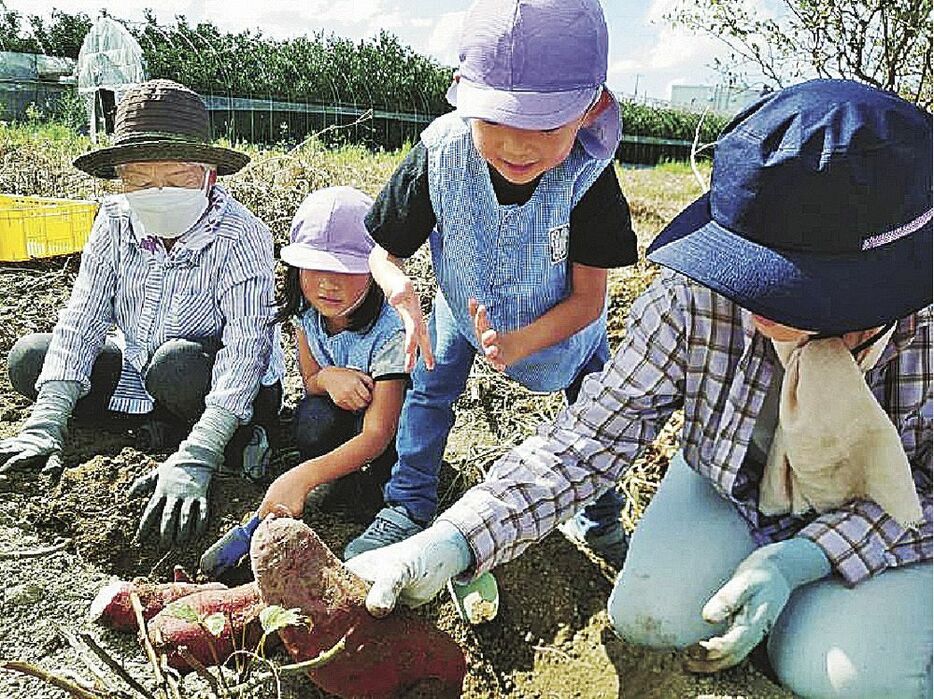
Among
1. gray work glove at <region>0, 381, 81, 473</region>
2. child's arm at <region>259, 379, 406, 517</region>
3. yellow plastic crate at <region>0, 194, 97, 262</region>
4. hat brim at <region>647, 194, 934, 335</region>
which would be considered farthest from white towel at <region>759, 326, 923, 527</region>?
yellow plastic crate at <region>0, 194, 97, 262</region>

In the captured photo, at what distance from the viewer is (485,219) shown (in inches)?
68.2

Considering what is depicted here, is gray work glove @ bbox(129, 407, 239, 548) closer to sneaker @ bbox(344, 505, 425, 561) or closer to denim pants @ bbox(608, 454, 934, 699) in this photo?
sneaker @ bbox(344, 505, 425, 561)

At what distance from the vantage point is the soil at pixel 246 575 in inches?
59.1

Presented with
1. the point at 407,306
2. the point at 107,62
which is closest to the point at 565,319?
the point at 407,306

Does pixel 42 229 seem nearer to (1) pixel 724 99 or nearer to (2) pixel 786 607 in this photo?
(2) pixel 786 607

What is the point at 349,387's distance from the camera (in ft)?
6.47

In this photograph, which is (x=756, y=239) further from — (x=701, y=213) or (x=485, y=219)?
(x=485, y=219)

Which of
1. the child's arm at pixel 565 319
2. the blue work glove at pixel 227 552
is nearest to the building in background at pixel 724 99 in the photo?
the child's arm at pixel 565 319

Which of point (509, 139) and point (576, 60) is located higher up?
point (576, 60)

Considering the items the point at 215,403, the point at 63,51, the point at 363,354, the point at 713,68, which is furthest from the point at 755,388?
the point at 63,51

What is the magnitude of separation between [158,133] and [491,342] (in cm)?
106

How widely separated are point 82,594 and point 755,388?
123cm

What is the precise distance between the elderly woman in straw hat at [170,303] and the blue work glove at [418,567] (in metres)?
0.83

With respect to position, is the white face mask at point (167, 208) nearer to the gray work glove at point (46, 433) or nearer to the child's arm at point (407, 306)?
the gray work glove at point (46, 433)
